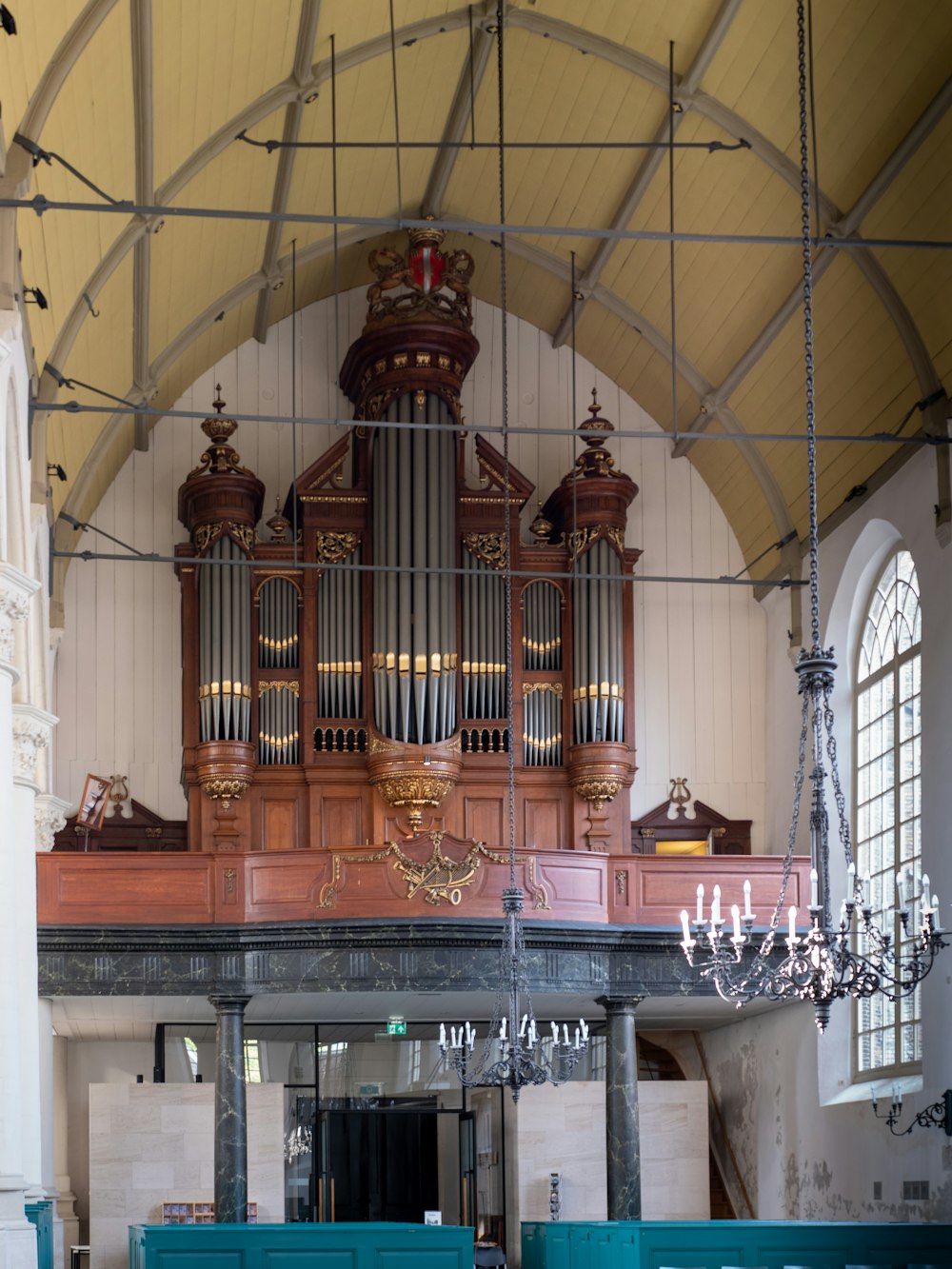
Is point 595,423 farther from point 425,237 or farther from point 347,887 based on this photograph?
point 347,887

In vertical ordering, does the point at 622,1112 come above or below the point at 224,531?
below

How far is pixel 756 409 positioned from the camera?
75.8 ft

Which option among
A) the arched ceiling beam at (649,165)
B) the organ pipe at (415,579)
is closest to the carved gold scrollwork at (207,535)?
the organ pipe at (415,579)

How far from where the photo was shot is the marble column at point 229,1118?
65.6 feet

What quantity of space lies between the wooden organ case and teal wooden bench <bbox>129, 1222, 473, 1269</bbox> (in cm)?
667

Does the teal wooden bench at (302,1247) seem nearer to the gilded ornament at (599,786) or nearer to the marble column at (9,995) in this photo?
the marble column at (9,995)

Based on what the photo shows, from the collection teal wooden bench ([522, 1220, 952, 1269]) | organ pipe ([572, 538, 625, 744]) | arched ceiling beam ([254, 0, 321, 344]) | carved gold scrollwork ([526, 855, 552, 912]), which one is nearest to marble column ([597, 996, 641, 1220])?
carved gold scrollwork ([526, 855, 552, 912])

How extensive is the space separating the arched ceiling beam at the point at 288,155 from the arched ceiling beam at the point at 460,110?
5.61ft

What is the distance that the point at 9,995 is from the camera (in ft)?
46.2

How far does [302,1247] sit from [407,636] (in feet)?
27.1

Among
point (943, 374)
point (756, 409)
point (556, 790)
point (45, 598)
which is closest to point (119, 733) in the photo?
point (45, 598)

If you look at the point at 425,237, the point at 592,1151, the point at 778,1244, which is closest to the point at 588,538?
the point at 425,237

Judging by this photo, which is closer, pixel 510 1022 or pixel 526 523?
pixel 510 1022

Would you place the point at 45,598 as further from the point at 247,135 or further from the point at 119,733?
the point at 247,135
